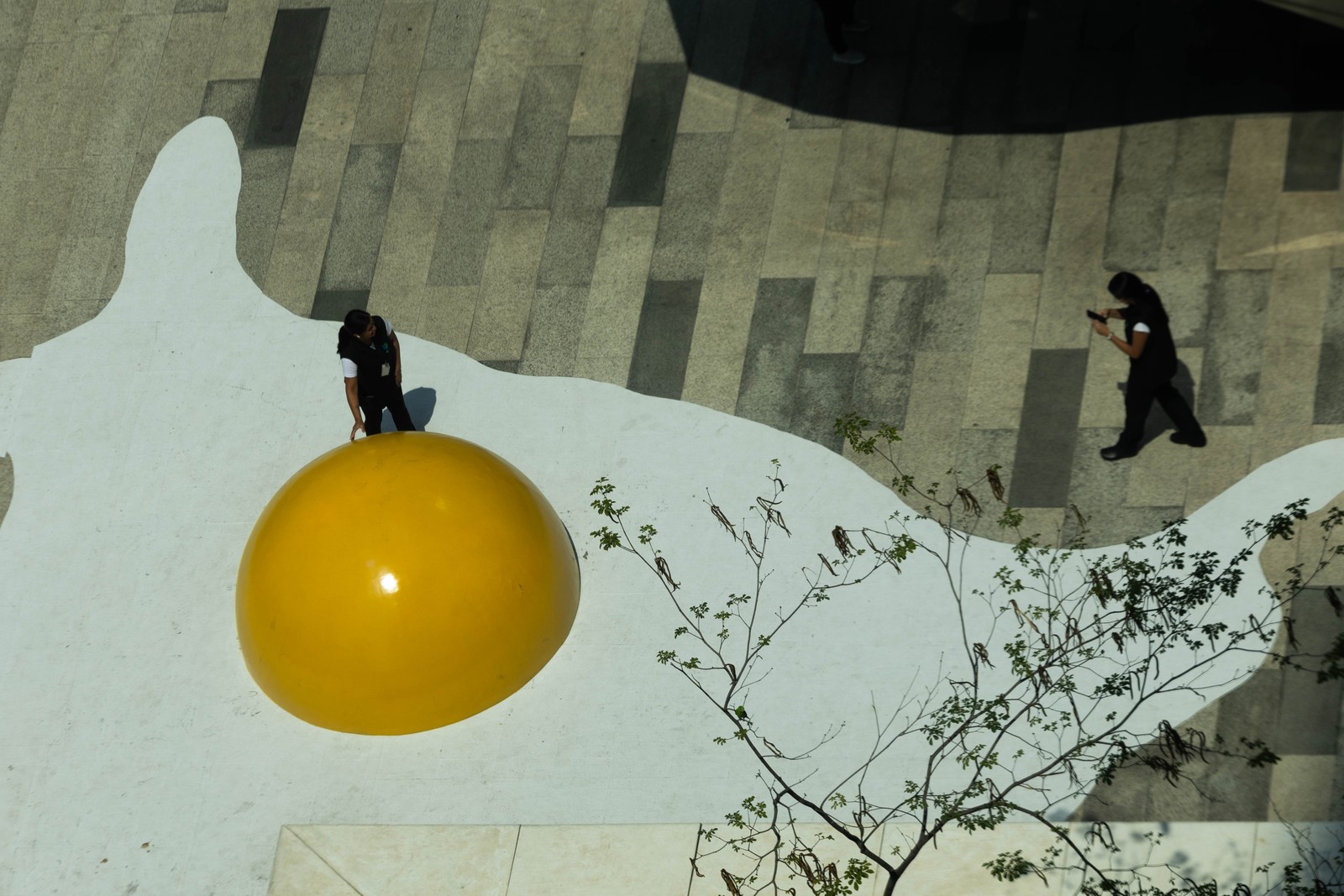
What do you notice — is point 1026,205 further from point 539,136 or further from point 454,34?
point 454,34

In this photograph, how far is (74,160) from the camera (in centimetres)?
1559

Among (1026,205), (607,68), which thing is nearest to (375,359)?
(607,68)

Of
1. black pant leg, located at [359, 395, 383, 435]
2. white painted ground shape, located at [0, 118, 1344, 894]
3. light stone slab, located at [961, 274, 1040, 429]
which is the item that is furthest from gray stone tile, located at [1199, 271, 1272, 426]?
black pant leg, located at [359, 395, 383, 435]

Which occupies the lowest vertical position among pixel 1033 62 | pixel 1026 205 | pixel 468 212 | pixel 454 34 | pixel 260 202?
pixel 260 202

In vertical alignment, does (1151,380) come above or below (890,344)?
above

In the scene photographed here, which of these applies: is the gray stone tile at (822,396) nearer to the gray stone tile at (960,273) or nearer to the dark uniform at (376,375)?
the gray stone tile at (960,273)

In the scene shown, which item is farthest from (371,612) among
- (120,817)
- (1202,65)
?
(1202,65)

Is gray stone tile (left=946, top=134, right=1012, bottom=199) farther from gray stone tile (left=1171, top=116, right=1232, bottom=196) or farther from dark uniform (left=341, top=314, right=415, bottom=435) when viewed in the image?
dark uniform (left=341, top=314, right=415, bottom=435)

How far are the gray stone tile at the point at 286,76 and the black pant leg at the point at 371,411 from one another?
4.65 meters

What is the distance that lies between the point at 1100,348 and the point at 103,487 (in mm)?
9162

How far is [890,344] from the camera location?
42.0ft

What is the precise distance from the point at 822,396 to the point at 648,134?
360 centimetres

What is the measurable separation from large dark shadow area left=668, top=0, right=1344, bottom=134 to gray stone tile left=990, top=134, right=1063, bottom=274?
9.0 inches

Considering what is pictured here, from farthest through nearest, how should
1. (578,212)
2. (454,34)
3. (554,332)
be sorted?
(454,34)
(578,212)
(554,332)
